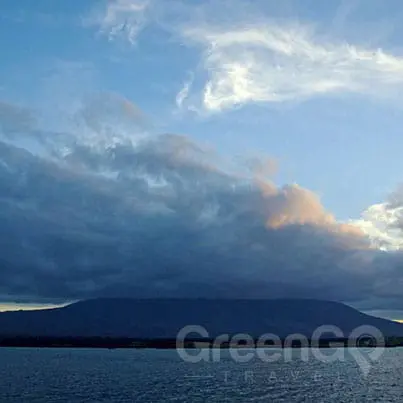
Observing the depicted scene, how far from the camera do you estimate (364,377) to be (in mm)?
187125

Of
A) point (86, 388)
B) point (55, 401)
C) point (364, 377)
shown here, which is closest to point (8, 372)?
point (86, 388)

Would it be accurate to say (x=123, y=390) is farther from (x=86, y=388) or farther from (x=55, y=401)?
(x=55, y=401)

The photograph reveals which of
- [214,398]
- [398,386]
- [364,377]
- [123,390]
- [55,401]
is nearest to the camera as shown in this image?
[55,401]

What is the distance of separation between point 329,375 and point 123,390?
79479 millimetres

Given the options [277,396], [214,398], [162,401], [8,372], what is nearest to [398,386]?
[277,396]

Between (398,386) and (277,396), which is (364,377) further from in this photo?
(277,396)

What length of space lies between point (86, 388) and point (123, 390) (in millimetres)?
9033

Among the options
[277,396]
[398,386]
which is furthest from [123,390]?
[398,386]

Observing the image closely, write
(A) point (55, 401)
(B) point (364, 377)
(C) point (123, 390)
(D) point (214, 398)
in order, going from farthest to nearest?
1. (B) point (364, 377)
2. (C) point (123, 390)
3. (D) point (214, 398)
4. (A) point (55, 401)

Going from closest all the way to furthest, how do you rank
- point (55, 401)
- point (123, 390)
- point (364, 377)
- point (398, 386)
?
point (55, 401)
point (123, 390)
point (398, 386)
point (364, 377)

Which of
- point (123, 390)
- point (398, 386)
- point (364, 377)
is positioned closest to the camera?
point (123, 390)

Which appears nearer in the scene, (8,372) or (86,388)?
(86,388)

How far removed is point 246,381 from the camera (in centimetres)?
16125

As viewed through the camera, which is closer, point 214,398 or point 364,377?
point 214,398
